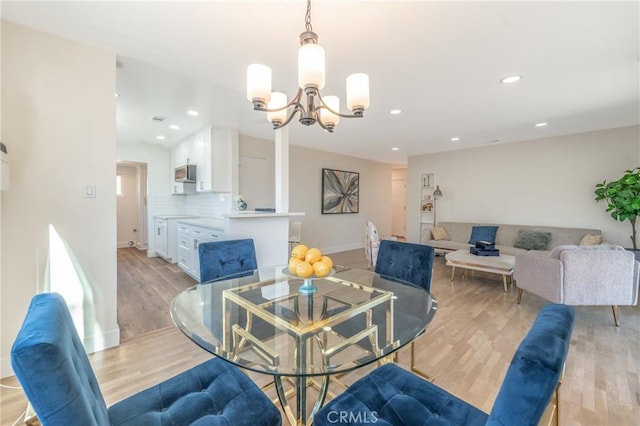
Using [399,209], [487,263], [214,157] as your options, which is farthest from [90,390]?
[399,209]

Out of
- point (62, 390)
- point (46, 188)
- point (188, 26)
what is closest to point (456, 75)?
point (188, 26)

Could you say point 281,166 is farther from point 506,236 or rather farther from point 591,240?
point 591,240

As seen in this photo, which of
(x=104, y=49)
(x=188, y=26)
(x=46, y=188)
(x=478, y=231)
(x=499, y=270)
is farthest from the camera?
(x=478, y=231)

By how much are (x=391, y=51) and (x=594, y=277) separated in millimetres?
2911

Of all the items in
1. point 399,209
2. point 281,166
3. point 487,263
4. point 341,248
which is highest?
point 281,166

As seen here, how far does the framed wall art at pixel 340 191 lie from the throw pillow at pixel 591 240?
4320 millimetres

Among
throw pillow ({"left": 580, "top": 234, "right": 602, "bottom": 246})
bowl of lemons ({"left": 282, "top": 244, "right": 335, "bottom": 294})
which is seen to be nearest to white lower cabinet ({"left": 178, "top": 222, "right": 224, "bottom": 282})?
bowl of lemons ({"left": 282, "top": 244, "right": 335, "bottom": 294})

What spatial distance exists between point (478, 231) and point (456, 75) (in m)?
3.61

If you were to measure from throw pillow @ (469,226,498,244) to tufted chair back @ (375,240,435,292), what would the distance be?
3715 mm

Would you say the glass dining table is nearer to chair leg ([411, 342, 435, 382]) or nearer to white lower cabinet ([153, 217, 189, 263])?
chair leg ([411, 342, 435, 382])

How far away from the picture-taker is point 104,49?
218 centimetres

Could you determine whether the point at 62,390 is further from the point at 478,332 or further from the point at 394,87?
the point at 394,87

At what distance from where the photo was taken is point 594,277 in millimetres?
2662

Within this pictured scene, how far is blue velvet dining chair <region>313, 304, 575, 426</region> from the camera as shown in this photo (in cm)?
67
